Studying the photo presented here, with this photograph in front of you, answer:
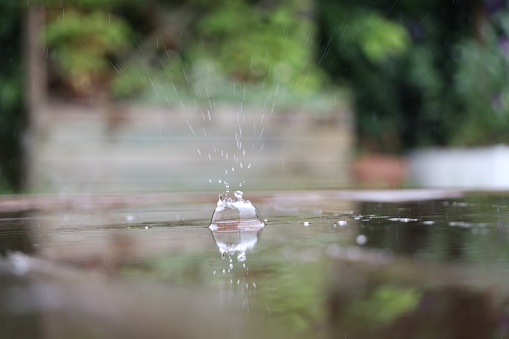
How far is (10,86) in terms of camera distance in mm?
7066

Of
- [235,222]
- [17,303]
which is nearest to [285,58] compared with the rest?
[235,222]

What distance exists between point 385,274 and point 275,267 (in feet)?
0.49

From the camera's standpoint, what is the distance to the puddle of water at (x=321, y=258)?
0.66 m

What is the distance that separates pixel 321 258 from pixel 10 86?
6389 millimetres

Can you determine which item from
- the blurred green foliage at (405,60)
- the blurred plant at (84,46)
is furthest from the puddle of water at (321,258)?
the blurred green foliage at (405,60)

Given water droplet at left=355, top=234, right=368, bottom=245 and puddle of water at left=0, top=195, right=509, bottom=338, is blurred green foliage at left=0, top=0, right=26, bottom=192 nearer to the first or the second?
puddle of water at left=0, top=195, right=509, bottom=338

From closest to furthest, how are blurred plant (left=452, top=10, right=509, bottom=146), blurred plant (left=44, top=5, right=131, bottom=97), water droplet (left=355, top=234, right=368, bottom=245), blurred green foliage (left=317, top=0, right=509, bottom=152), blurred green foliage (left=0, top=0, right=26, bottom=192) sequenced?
water droplet (left=355, top=234, right=368, bottom=245), blurred plant (left=452, top=10, right=509, bottom=146), blurred plant (left=44, top=5, right=131, bottom=97), blurred green foliage (left=0, top=0, right=26, bottom=192), blurred green foliage (left=317, top=0, right=509, bottom=152)

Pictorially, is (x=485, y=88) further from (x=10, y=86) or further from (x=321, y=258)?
(x=321, y=258)

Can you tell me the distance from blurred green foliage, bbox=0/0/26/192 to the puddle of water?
5.22m

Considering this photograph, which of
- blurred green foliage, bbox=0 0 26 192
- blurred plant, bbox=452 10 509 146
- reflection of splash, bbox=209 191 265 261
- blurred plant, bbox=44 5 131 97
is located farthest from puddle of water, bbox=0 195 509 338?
blurred green foliage, bbox=0 0 26 192

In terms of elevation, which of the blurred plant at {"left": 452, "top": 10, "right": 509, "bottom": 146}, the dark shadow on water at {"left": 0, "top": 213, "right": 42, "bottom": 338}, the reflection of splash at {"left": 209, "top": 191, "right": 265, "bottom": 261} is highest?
the blurred plant at {"left": 452, "top": 10, "right": 509, "bottom": 146}

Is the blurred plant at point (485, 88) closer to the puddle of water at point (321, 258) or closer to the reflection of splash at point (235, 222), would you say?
the puddle of water at point (321, 258)

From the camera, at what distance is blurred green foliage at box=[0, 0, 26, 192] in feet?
23.1

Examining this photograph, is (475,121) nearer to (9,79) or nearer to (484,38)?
(484,38)
